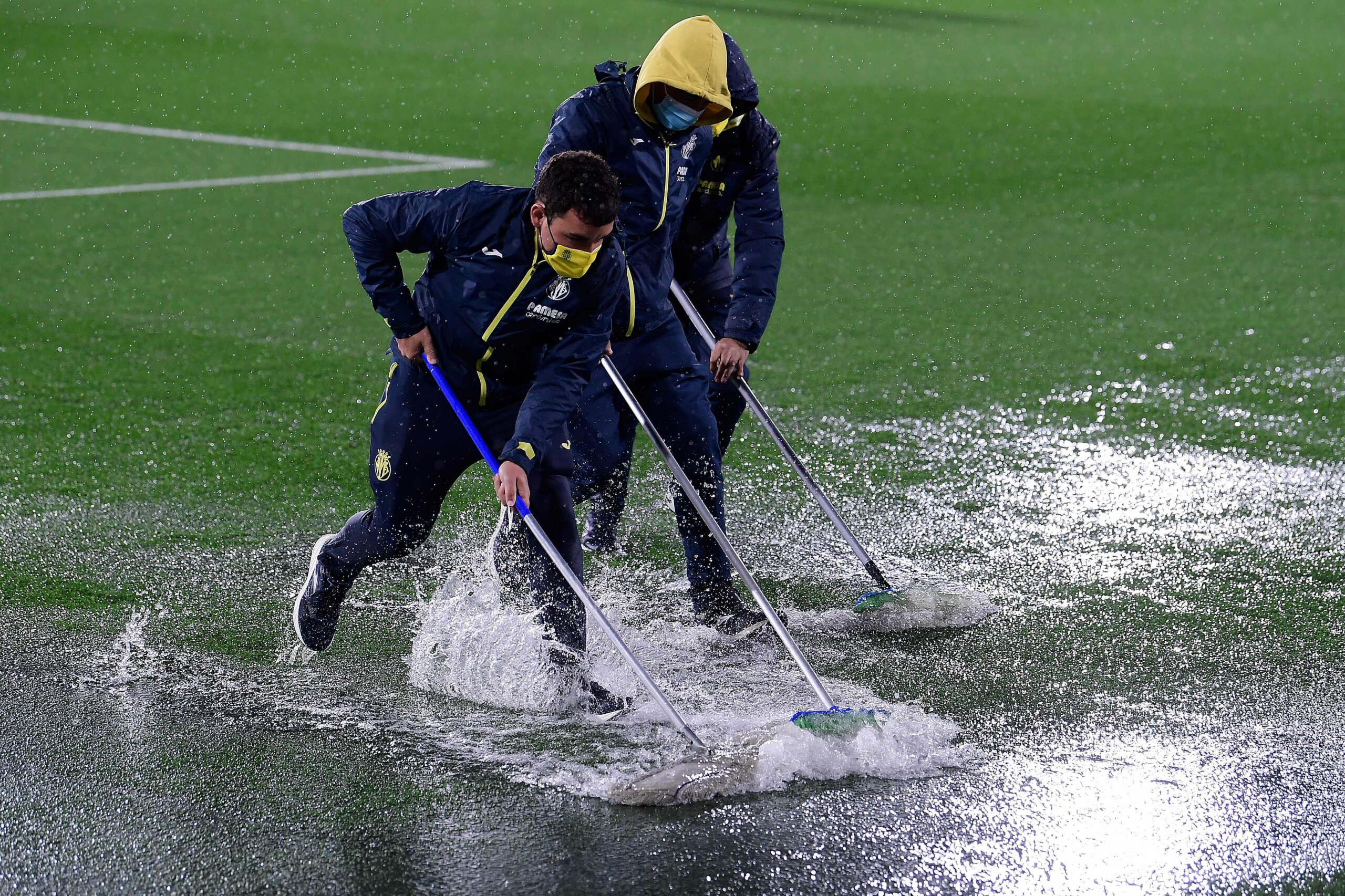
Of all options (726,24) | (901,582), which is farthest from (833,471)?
(726,24)

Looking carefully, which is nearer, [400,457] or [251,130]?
[400,457]

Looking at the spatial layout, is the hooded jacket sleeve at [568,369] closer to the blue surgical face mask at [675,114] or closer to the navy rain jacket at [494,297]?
the navy rain jacket at [494,297]

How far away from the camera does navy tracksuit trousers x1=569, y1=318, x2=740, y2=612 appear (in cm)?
469

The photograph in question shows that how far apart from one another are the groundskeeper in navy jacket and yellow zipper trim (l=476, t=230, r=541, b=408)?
474mm

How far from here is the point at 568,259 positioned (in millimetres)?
3842

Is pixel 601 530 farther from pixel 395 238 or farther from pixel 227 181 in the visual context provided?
pixel 227 181

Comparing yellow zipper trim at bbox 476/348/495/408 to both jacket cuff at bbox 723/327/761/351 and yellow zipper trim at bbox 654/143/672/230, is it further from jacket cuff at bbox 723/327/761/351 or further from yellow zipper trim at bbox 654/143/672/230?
jacket cuff at bbox 723/327/761/351

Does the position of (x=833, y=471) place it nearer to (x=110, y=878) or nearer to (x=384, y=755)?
(x=384, y=755)

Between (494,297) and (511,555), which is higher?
(494,297)

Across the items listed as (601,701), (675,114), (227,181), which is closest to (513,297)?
(675,114)

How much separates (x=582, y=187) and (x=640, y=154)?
0.82m

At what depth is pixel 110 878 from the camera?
3.28 metres

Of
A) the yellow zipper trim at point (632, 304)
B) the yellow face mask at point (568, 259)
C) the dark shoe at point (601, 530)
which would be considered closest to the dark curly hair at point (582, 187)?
the yellow face mask at point (568, 259)

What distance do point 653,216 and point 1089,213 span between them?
7.59 m
